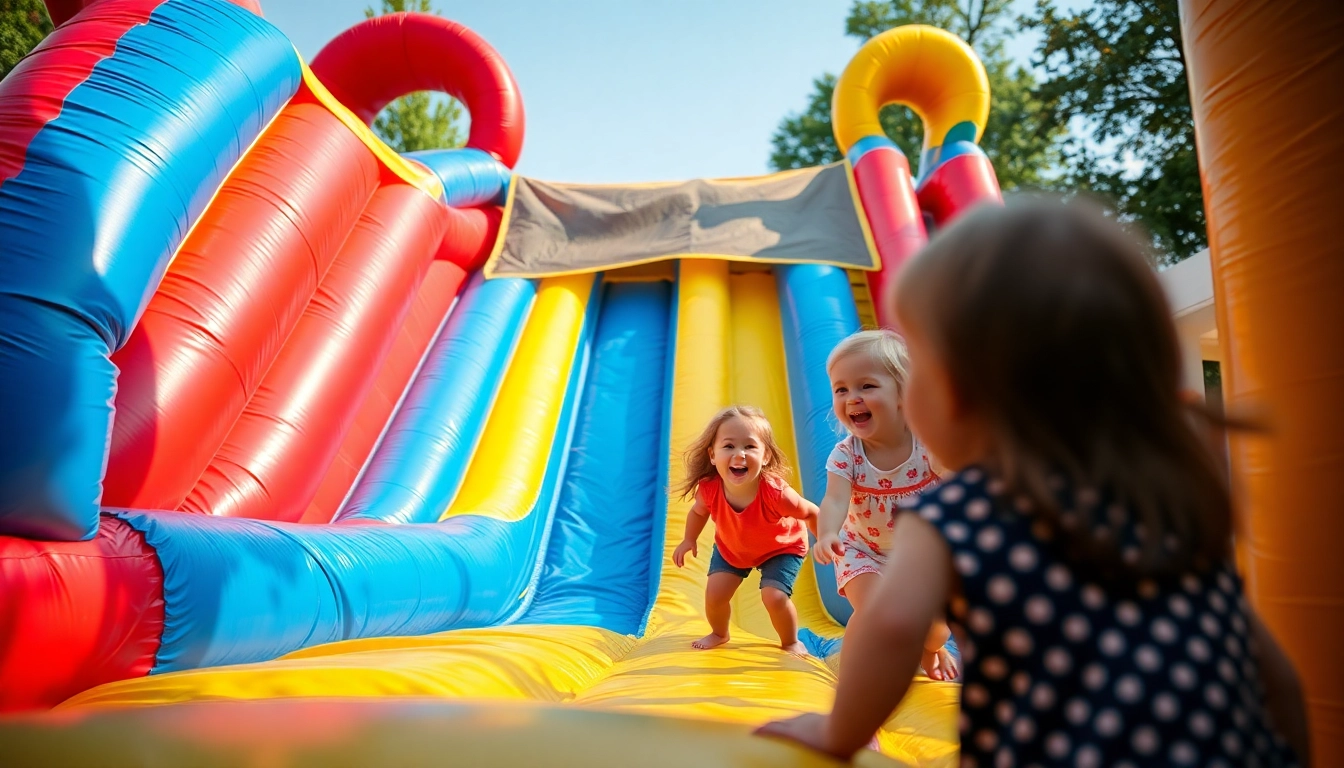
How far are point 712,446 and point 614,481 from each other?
142 cm

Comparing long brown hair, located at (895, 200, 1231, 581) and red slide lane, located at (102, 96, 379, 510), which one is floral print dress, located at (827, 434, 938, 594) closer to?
long brown hair, located at (895, 200, 1231, 581)

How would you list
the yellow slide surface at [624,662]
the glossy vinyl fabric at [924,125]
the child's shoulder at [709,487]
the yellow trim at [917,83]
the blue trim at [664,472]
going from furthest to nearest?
the yellow trim at [917,83] → the glossy vinyl fabric at [924,125] → the blue trim at [664,472] → the child's shoulder at [709,487] → the yellow slide surface at [624,662]

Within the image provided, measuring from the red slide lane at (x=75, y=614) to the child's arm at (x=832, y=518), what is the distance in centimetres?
123

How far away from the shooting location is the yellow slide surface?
1.26m

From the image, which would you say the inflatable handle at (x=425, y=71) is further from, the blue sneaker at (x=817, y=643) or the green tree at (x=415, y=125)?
the green tree at (x=415, y=125)

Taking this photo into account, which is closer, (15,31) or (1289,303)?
(1289,303)

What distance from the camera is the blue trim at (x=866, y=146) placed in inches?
197

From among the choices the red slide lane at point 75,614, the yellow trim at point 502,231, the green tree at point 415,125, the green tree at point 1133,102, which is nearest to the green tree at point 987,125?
the green tree at point 1133,102

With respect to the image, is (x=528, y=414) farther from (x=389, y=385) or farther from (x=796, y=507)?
(x=796, y=507)

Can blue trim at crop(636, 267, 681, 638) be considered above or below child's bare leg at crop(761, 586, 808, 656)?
above

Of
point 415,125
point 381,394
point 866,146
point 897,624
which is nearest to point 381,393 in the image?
point 381,394

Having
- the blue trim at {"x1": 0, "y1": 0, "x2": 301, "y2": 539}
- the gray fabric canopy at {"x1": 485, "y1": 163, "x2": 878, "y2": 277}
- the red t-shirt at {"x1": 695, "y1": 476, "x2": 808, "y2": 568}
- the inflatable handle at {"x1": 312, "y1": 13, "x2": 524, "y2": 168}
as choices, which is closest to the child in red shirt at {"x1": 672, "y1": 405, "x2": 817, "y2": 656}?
the red t-shirt at {"x1": 695, "y1": 476, "x2": 808, "y2": 568}

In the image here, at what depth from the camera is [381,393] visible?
360cm

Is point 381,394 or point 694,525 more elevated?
point 381,394
